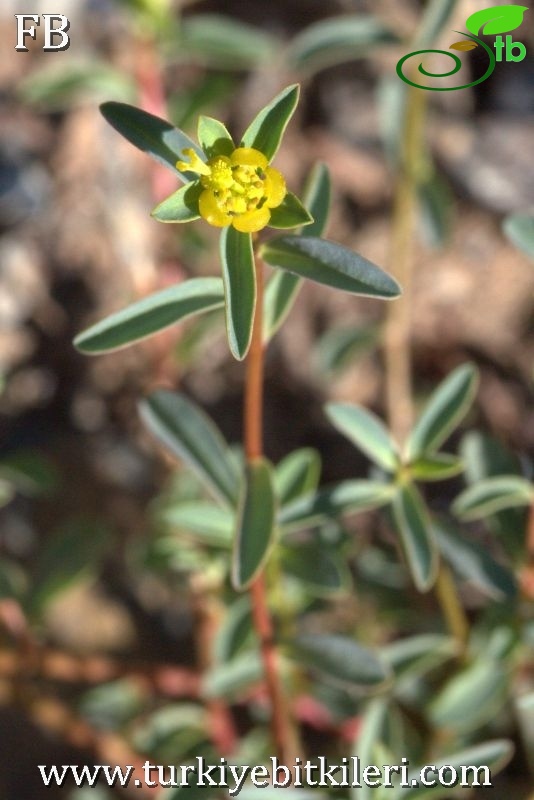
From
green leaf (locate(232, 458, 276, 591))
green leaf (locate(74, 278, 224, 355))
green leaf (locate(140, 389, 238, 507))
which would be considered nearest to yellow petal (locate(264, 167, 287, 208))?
green leaf (locate(74, 278, 224, 355))

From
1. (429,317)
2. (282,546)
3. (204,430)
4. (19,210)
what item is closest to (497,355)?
(429,317)

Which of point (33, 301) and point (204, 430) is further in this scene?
point (33, 301)

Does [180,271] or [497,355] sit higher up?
[180,271]

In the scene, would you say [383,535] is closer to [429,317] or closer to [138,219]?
[429,317]

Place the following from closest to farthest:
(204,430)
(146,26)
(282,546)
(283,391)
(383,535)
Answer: (204,430)
(282,546)
(146,26)
(383,535)
(283,391)

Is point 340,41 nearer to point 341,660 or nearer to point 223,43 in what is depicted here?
point 223,43

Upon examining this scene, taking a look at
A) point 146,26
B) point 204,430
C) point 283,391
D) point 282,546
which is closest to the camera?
point 204,430
